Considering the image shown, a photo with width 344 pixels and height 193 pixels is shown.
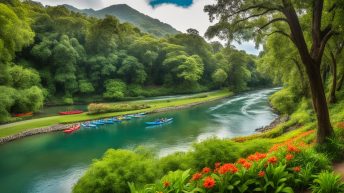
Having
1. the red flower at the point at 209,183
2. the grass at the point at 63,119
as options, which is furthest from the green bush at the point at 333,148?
the grass at the point at 63,119

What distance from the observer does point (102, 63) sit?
74812 millimetres

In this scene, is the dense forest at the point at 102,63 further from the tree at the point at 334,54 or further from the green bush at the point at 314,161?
the green bush at the point at 314,161

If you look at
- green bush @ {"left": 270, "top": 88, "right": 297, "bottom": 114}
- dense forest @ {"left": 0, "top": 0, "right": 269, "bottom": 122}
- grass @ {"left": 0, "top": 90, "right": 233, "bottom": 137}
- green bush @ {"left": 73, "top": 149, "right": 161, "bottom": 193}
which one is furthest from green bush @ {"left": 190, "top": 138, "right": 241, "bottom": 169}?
dense forest @ {"left": 0, "top": 0, "right": 269, "bottom": 122}

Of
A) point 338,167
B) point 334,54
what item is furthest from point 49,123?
point 338,167

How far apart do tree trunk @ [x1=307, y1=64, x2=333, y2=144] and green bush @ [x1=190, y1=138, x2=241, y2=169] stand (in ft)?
13.0

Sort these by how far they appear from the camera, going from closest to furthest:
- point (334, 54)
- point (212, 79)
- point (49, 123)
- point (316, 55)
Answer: point (316, 55), point (334, 54), point (49, 123), point (212, 79)

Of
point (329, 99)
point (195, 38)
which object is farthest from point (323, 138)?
point (195, 38)

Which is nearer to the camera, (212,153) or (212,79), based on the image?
(212,153)

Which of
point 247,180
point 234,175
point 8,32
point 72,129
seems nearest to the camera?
point 247,180

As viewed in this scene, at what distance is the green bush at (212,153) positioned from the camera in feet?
43.1

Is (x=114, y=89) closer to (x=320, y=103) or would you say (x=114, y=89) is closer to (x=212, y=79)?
(x=212, y=79)

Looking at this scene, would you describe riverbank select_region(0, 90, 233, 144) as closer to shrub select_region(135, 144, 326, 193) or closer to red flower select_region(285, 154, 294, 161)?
shrub select_region(135, 144, 326, 193)

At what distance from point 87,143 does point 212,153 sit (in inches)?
984

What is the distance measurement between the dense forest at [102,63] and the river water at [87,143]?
13.3m
